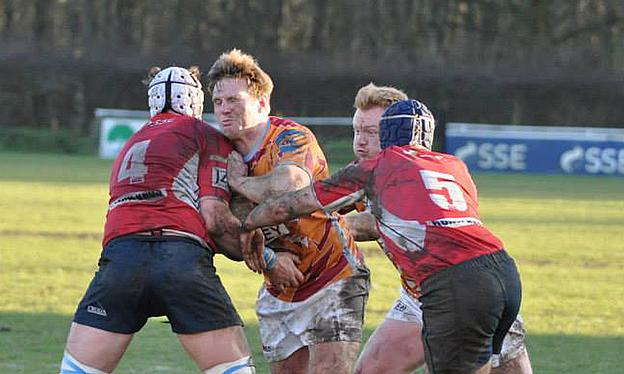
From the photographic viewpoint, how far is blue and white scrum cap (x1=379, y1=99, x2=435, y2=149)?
19.6ft

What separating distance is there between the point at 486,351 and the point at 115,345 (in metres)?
1.67

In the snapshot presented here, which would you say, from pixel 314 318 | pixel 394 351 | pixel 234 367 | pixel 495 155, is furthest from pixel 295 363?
pixel 495 155

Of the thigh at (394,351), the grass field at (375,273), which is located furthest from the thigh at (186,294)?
the grass field at (375,273)

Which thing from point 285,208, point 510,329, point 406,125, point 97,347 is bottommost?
point 510,329

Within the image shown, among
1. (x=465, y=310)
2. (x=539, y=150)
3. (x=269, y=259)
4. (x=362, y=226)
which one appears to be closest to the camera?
(x=465, y=310)

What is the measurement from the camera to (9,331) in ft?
33.3

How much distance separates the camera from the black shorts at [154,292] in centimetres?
596

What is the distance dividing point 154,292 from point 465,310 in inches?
55.6


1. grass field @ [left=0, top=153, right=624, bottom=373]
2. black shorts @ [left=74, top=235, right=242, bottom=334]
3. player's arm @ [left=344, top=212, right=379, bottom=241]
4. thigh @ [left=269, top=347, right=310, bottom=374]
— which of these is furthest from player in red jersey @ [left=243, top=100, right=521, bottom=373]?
grass field @ [left=0, top=153, right=624, bottom=373]

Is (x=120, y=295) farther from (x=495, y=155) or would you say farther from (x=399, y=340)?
(x=495, y=155)

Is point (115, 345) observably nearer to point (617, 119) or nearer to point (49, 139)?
point (49, 139)

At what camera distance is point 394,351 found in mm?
6797

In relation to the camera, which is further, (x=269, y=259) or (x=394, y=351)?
(x=394, y=351)

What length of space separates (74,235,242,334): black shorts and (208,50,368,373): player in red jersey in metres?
0.50
